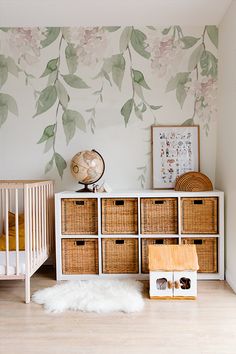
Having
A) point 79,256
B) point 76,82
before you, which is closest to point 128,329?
point 79,256

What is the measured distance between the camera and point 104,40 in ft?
10.6

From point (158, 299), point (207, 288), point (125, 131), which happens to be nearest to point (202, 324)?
point (158, 299)

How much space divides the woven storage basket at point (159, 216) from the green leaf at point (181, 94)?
909mm

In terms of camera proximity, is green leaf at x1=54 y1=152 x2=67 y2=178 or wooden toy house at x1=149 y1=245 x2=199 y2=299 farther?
green leaf at x1=54 y1=152 x2=67 y2=178

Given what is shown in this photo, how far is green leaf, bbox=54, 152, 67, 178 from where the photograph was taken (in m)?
3.26

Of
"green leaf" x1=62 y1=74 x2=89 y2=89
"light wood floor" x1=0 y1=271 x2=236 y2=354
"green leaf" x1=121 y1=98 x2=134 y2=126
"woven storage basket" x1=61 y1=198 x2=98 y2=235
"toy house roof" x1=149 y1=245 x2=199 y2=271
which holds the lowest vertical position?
"light wood floor" x1=0 y1=271 x2=236 y2=354

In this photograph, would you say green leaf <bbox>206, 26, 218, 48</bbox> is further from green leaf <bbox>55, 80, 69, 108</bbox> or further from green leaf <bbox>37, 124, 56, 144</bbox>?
green leaf <bbox>37, 124, 56, 144</bbox>

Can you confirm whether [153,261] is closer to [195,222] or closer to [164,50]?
[195,222]

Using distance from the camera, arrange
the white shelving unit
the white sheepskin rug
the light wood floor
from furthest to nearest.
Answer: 1. the white shelving unit
2. the white sheepskin rug
3. the light wood floor

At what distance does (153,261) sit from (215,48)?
1927 millimetres

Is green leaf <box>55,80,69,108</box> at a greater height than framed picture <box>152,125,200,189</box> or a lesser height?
greater

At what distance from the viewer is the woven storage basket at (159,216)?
290cm

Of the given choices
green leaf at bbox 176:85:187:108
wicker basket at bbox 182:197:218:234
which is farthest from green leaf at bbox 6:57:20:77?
wicker basket at bbox 182:197:218:234

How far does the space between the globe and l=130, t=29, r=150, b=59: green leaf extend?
995mm
